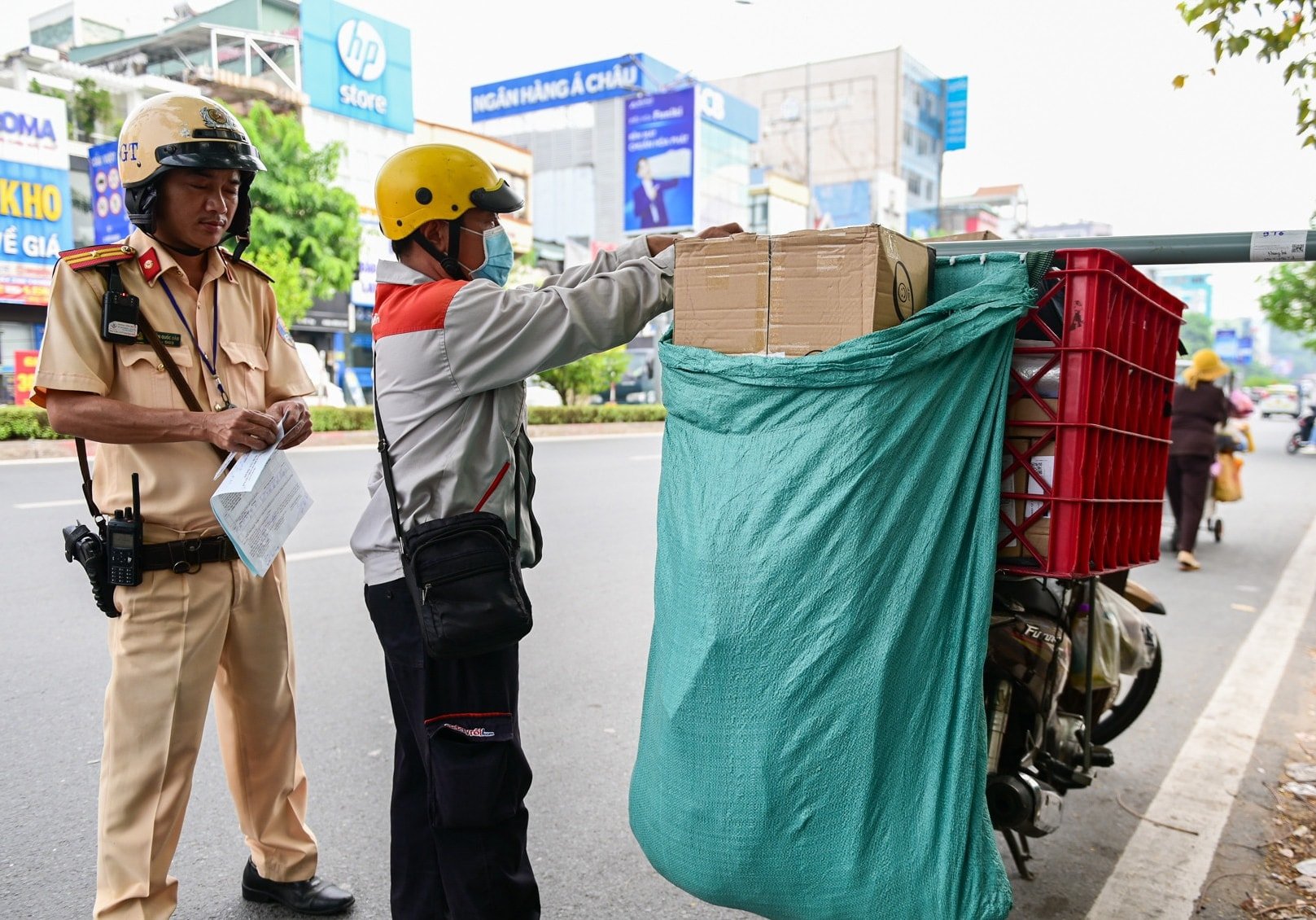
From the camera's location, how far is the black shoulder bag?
2.08 m

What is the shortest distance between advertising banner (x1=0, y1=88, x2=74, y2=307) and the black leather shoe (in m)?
23.6

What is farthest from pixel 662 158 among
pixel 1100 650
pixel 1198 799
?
pixel 1100 650

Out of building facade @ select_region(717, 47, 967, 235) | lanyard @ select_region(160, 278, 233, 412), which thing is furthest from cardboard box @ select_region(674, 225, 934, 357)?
building facade @ select_region(717, 47, 967, 235)

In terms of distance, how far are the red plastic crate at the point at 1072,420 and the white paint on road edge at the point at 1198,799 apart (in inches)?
44.6

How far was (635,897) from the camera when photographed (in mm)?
2826

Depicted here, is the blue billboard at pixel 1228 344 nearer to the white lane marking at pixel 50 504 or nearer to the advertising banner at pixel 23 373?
the advertising banner at pixel 23 373

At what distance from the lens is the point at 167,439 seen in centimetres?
234

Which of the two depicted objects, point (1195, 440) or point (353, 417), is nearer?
point (1195, 440)

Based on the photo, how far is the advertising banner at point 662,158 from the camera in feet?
137

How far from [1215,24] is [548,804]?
3.66m

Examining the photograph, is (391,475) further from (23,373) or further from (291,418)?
(23,373)

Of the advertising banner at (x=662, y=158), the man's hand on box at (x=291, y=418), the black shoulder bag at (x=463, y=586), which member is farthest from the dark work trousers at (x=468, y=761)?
the advertising banner at (x=662, y=158)

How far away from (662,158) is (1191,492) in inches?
1445

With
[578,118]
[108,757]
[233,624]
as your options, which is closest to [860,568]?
[233,624]
